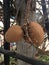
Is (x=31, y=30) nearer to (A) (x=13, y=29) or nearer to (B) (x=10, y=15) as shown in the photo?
(A) (x=13, y=29)

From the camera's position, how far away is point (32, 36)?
495mm

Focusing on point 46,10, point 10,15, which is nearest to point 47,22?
point 46,10

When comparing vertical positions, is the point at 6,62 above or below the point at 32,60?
below

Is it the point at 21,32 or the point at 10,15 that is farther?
the point at 10,15

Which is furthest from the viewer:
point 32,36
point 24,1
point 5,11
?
point 5,11

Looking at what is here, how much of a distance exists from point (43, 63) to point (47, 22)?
0.20 meters

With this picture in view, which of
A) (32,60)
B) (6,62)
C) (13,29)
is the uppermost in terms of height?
(13,29)

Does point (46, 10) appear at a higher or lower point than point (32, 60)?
higher

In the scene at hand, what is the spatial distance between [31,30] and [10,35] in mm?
56

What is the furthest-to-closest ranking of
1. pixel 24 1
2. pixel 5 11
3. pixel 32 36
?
pixel 5 11 < pixel 24 1 < pixel 32 36

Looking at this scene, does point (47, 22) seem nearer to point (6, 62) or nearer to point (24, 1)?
point (24, 1)

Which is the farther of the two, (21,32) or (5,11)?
(5,11)

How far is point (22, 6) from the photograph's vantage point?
2.17ft

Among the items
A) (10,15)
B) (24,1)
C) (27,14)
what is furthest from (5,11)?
(27,14)
